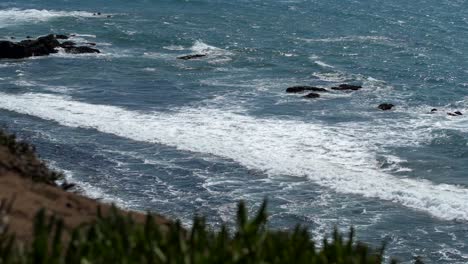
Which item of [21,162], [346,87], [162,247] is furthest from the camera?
[346,87]

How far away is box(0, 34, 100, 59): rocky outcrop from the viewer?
42.8m

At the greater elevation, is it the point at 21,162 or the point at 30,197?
the point at 30,197

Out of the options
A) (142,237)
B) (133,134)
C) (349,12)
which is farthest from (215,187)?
(349,12)

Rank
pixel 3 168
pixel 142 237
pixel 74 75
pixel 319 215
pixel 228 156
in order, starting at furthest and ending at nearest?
pixel 74 75 < pixel 228 156 < pixel 319 215 < pixel 3 168 < pixel 142 237

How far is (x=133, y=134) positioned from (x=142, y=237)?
858 inches

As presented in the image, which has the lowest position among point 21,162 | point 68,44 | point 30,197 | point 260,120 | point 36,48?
point 260,120

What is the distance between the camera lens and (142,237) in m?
6.14

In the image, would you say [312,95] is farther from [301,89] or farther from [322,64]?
[322,64]

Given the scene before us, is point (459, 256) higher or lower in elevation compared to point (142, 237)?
lower

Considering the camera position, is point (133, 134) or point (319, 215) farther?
point (133, 134)

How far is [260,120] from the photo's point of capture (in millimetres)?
31469

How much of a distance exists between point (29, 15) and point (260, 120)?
34.5 metres

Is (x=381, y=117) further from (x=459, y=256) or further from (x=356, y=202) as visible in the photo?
(x=459, y=256)

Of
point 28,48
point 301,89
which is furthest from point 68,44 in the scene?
point 301,89
